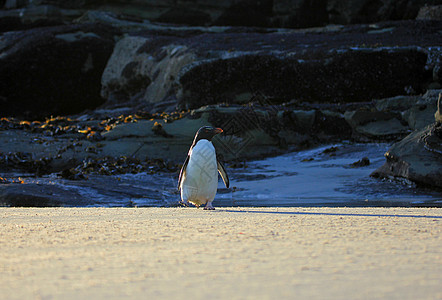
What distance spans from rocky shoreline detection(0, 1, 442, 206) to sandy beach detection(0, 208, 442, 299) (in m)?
6.65

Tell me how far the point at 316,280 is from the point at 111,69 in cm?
2899

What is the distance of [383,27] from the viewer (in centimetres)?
2777

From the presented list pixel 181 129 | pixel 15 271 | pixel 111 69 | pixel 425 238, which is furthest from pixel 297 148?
pixel 111 69

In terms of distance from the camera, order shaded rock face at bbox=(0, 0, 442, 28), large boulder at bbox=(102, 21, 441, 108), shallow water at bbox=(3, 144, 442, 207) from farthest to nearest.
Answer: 1. shaded rock face at bbox=(0, 0, 442, 28)
2. large boulder at bbox=(102, 21, 441, 108)
3. shallow water at bbox=(3, 144, 442, 207)

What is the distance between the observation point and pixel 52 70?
30.1 m

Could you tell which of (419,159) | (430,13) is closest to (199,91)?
(419,159)

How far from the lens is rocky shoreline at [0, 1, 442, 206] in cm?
1398

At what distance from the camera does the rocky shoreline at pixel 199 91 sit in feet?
45.9

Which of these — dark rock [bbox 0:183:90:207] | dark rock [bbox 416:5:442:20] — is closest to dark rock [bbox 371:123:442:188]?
dark rock [bbox 0:183:90:207]

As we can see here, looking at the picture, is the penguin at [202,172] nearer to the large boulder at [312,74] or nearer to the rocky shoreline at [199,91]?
the rocky shoreline at [199,91]

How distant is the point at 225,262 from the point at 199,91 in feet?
61.0

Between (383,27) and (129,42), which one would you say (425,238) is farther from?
(129,42)

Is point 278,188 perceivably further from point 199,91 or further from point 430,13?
point 430,13

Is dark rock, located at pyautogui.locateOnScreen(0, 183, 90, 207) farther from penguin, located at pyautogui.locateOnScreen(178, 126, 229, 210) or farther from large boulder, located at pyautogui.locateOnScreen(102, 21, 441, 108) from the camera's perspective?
large boulder, located at pyautogui.locateOnScreen(102, 21, 441, 108)
